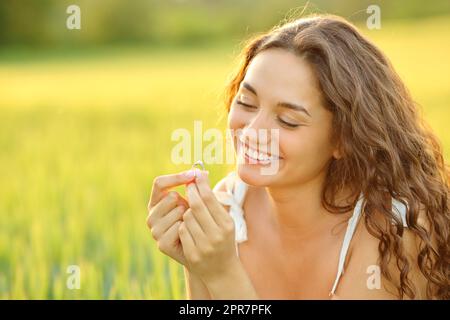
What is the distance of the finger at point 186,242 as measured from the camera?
9.23 ft

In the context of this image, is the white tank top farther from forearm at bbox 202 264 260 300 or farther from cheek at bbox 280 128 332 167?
forearm at bbox 202 264 260 300

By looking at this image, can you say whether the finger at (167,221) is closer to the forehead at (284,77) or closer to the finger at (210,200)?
the finger at (210,200)

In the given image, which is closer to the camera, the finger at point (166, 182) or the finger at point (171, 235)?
the finger at point (166, 182)

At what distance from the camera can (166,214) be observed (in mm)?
2896

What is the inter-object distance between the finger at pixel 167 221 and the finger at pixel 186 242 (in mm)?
51

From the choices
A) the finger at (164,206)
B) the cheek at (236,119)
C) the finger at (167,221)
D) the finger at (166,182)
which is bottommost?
the finger at (167,221)

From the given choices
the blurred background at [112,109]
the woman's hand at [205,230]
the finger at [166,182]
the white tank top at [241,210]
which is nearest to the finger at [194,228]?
the woman's hand at [205,230]

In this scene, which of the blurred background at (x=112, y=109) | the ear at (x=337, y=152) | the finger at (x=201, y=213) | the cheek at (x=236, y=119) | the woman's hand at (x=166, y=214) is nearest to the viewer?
the finger at (x=201, y=213)

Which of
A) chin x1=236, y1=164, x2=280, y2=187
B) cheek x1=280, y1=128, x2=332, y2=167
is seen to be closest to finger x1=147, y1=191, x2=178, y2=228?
chin x1=236, y1=164, x2=280, y2=187

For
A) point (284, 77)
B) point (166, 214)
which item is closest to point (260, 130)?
point (284, 77)

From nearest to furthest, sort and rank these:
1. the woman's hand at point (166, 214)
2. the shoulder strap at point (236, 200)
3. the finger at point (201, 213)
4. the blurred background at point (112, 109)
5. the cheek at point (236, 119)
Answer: the finger at point (201, 213)
the woman's hand at point (166, 214)
the cheek at point (236, 119)
the shoulder strap at point (236, 200)
the blurred background at point (112, 109)

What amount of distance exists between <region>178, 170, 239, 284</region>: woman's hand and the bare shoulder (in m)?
0.48

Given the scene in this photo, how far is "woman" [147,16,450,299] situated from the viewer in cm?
289
